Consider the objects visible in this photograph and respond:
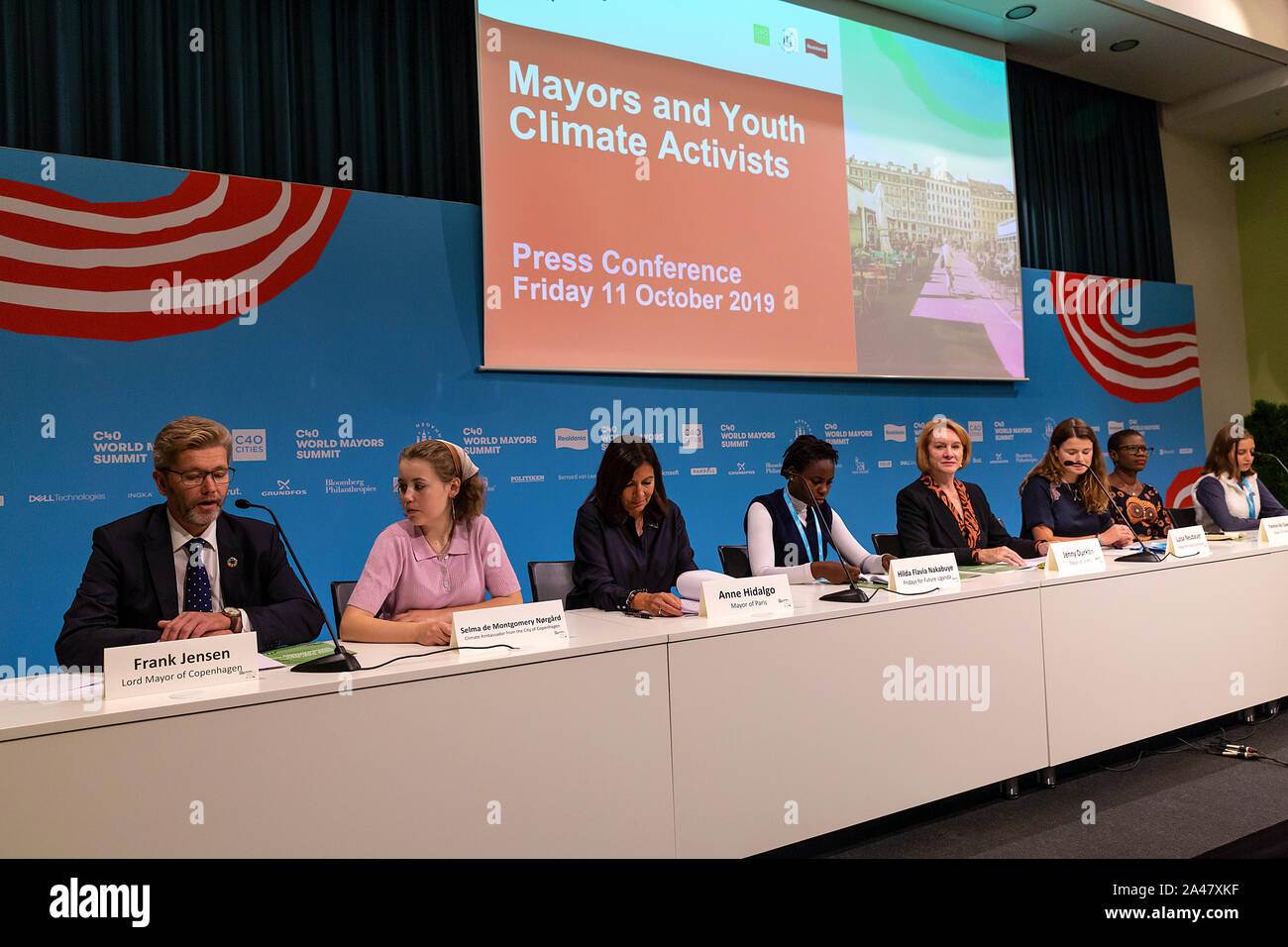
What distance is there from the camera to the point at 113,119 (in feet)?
10.5

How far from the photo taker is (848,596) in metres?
2.14

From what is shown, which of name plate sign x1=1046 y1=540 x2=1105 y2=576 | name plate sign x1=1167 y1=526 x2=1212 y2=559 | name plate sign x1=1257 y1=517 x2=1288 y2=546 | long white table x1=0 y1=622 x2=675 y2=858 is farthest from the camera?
name plate sign x1=1257 y1=517 x2=1288 y2=546

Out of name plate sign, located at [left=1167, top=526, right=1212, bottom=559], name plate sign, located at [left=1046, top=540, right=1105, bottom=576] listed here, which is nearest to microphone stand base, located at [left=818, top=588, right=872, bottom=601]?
name plate sign, located at [left=1046, top=540, right=1105, bottom=576]

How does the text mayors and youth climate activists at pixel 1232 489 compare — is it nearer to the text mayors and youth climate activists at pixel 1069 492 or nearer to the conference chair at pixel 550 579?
the text mayors and youth climate activists at pixel 1069 492

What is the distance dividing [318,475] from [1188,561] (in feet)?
9.82

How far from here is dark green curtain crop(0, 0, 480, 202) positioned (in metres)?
3.09

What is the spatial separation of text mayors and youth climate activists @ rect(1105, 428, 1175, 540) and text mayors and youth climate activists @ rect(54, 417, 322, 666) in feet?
10.1

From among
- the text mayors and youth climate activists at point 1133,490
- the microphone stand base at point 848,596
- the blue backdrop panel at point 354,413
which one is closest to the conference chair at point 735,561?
the microphone stand base at point 848,596

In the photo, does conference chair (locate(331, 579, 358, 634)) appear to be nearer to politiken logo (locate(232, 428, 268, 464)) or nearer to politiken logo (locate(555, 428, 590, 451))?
politiken logo (locate(232, 428, 268, 464))

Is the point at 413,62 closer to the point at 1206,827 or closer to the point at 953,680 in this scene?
the point at 953,680

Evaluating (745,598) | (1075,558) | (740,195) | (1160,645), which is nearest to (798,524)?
(1075,558)

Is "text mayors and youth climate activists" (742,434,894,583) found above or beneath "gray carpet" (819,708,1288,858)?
above

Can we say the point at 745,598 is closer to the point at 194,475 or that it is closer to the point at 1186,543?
the point at 194,475

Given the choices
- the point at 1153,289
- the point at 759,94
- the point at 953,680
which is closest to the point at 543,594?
the point at 953,680
